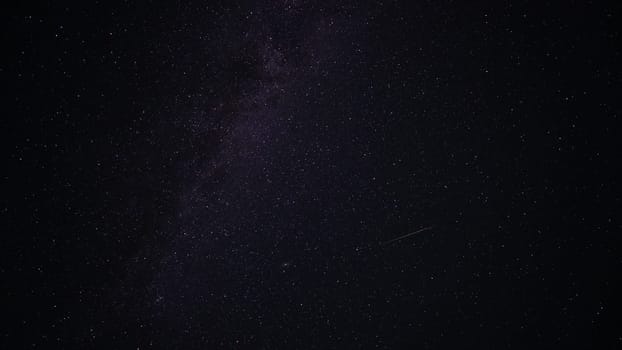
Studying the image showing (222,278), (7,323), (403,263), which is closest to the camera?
(7,323)

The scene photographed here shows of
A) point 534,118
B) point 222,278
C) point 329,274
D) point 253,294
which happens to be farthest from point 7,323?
point 534,118

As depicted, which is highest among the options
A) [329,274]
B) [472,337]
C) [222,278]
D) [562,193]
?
[222,278]

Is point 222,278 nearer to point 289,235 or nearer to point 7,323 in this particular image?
point 289,235

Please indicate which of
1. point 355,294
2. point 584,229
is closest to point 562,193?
point 584,229

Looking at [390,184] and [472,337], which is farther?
[472,337]

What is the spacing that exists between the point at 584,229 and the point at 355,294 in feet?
4.73

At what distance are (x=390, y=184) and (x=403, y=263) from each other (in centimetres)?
47

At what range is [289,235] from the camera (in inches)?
79.4

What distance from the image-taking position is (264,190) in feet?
6.41

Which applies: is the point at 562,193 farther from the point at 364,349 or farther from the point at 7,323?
the point at 7,323

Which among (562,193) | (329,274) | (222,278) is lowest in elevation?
(562,193)

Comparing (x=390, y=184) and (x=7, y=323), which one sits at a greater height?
(x=7, y=323)

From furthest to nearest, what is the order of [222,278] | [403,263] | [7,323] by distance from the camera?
[403,263] < [222,278] < [7,323]

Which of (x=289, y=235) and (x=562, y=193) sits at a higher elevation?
(x=289, y=235)
